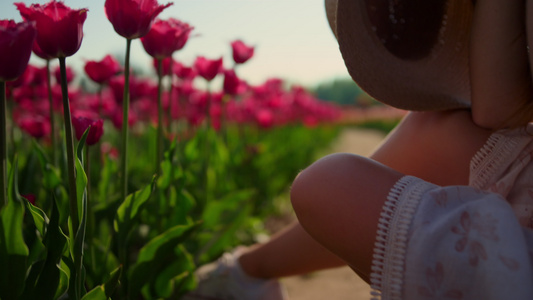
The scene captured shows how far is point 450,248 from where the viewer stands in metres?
0.67

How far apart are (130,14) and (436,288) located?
0.62 metres

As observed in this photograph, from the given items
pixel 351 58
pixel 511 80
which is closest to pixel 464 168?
pixel 511 80

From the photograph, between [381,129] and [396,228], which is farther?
[381,129]

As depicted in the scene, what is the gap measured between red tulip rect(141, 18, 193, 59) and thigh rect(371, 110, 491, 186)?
0.51 m

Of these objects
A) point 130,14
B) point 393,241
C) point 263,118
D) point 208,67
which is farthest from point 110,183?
point 263,118

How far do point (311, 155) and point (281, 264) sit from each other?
10.3 feet

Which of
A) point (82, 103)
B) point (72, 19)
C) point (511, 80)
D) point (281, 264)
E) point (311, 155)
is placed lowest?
point (311, 155)

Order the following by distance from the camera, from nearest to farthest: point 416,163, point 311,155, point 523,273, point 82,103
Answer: point 523,273 < point 416,163 < point 82,103 < point 311,155

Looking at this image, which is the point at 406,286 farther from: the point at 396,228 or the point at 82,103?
the point at 82,103

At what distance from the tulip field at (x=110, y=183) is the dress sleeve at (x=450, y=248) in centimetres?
40

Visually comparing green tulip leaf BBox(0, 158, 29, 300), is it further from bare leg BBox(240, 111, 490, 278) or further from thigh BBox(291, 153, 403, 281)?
bare leg BBox(240, 111, 490, 278)

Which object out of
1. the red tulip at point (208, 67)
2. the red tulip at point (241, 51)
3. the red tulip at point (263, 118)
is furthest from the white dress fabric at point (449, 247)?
the red tulip at point (263, 118)

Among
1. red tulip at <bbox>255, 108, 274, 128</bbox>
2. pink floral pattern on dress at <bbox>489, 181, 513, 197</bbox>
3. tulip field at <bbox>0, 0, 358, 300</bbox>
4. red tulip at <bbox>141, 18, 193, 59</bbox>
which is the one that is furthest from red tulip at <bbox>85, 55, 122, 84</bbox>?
red tulip at <bbox>255, 108, 274, 128</bbox>

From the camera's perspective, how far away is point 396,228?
710 millimetres
